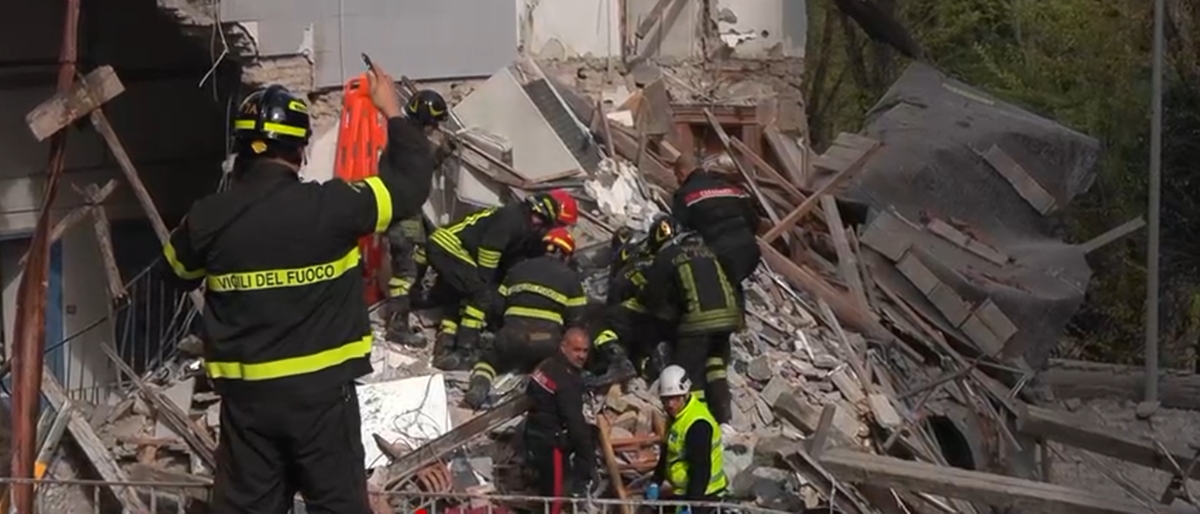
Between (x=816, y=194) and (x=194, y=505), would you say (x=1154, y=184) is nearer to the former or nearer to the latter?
(x=816, y=194)

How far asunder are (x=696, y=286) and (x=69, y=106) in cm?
416

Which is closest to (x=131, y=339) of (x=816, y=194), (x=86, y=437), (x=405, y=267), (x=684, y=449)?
(x=405, y=267)

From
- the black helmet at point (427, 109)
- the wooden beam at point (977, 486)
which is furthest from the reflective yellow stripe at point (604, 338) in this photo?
the wooden beam at point (977, 486)

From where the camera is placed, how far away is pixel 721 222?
9.89 meters

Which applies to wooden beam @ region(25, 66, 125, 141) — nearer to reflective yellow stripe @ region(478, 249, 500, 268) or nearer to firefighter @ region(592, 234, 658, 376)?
reflective yellow stripe @ region(478, 249, 500, 268)

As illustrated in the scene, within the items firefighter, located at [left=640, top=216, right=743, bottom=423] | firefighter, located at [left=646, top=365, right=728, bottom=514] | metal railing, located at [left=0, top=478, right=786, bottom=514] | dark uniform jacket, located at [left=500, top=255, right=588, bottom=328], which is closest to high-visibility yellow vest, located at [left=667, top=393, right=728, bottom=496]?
firefighter, located at [left=646, top=365, right=728, bottom=514]

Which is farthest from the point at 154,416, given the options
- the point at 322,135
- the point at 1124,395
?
the point at 1124,395

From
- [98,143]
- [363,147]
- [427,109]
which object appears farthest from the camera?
[98,143]

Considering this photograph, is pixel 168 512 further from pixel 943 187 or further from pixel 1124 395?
pixel 1124 395

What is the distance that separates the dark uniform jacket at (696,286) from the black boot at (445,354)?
1.42 metres

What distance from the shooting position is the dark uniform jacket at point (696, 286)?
30.3 feet

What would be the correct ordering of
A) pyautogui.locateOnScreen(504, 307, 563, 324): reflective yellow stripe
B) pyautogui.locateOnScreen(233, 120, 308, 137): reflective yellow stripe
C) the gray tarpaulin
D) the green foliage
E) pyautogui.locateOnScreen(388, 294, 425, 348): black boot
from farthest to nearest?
the green foliage < the gray tarpaulin < pyautogui.locateOnScreen(388, 294, 425, 348): black boot < pyautogui.locateOnScreen(504, 307, 563, 324): reflective yellow stripe < pyautogui.locateOnScreen(233, 120, 308, 137): reflective yellow stripe

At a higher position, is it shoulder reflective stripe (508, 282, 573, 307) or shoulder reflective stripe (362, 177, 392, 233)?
shoulder reflective stripe (362, 177, 392, 233)

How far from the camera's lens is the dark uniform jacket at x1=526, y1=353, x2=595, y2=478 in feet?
27.1
